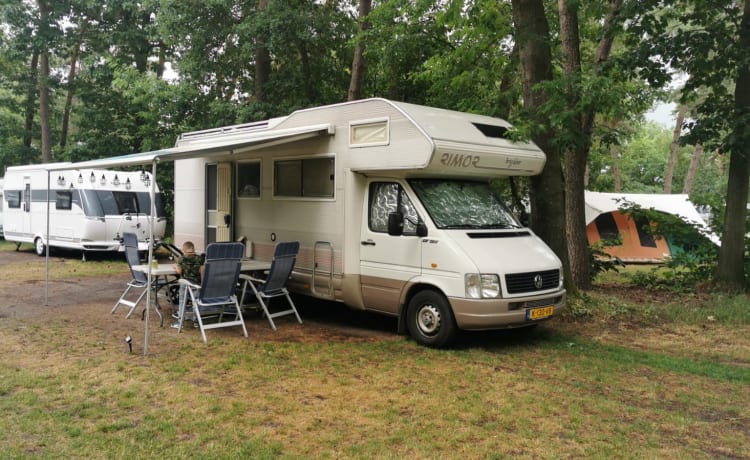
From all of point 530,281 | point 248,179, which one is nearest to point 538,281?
point 530,281

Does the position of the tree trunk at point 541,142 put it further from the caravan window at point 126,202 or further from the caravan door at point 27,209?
the caravan door at point 27,209

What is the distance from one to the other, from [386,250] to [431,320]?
995 millimetres

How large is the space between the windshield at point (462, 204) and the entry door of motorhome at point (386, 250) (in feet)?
0.77

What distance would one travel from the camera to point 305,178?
8.30 meters

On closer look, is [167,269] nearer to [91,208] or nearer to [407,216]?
[407,216]

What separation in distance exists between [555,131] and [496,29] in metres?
3.45

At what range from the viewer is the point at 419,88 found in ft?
51.4

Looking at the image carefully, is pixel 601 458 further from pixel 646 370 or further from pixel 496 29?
pixel 496 29

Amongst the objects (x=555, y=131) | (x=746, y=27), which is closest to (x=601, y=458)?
(x=555, y=131)

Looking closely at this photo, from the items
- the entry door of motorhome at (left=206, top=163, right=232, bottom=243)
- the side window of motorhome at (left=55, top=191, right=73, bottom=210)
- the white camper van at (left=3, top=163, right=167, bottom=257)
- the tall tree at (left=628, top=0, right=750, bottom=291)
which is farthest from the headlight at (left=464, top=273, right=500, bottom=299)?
the side window of motorhome at (left=55, top=191, right=73, bottom=210)

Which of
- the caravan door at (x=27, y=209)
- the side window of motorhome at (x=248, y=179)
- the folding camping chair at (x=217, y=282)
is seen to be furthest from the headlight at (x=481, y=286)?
the caravan door at (x=27, y=209)

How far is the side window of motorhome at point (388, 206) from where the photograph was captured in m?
7.03

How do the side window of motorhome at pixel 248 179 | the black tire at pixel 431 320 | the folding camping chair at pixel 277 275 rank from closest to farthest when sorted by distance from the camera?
the black tire at pixel 431 320
the folding camping chair at pixel 277 275
the side window of motorhome at pixel 248 179

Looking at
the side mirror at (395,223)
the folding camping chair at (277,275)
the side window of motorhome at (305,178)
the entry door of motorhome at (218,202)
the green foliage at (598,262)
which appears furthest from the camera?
the green foliage at (598,262)
